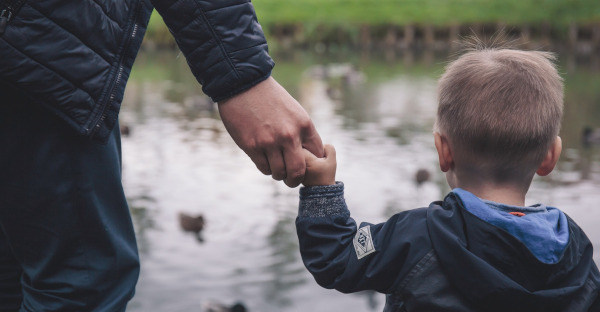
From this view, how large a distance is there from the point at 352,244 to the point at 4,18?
0.92 m

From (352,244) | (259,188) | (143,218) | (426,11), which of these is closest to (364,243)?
(352,244)

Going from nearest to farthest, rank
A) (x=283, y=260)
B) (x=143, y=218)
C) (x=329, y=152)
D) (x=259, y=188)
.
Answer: (x=329, y=152), (x=283, y=260), (x=143, y=218), (x=259, y=188)

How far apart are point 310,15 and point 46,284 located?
22062mm

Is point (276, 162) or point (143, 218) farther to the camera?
point (143, 218)

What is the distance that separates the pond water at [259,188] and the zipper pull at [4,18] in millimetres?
Answer: 2063

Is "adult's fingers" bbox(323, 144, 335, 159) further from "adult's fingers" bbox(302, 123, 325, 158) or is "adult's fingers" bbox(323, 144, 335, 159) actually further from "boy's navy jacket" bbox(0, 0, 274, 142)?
"boy's navy jacket" bbox(0, 0, 274, 142)

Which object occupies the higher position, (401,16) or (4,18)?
(4,18)

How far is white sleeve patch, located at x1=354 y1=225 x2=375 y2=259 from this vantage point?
1.66 meters

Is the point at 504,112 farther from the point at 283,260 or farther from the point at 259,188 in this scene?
the point at 259,188

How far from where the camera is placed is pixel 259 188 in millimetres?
5316

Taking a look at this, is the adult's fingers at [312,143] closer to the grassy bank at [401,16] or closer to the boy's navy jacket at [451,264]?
the boy's navy jacket at [451,264]

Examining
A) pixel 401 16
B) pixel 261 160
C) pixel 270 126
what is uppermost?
pixel 270 126

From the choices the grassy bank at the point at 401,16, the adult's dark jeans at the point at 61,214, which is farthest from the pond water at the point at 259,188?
the grassy bank at the point at 401,16

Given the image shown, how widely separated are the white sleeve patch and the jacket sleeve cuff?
8 centimetres
